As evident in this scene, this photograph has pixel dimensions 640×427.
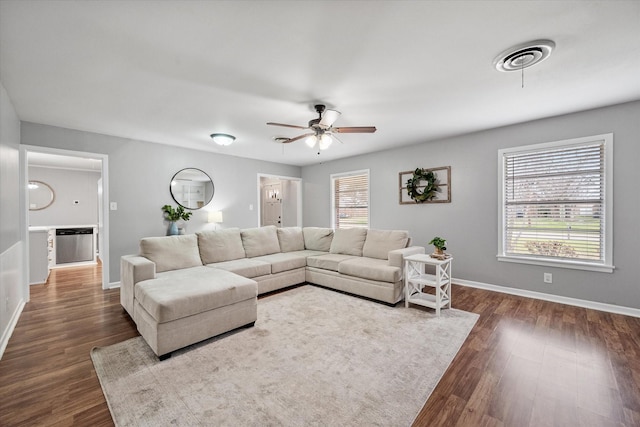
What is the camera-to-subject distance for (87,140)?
13.2 feet

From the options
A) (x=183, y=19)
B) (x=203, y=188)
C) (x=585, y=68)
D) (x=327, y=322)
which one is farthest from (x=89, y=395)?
(x=585, y=68)

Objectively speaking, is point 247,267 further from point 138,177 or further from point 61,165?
point 61,165

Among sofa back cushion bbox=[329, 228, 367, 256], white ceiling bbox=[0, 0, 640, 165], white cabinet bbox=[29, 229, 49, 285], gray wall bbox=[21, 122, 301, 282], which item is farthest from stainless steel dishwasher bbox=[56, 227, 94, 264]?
sofa back cushion bbox=[329, 228, 367, 256]

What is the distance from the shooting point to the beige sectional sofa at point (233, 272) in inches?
91.0

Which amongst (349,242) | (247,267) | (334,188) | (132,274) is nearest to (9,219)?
(132,274)

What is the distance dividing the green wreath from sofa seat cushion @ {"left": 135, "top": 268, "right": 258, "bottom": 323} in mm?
3336

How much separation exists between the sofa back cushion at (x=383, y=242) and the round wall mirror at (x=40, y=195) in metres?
7.54

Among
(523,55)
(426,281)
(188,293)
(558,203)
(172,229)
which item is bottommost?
(426,281)

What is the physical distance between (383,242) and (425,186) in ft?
4.82

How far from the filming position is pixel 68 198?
6.68 m

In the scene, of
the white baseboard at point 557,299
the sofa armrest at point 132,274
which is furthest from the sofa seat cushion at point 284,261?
the white baseboard at point 557,299

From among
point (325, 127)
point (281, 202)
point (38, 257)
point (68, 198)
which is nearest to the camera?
point (325, 127)

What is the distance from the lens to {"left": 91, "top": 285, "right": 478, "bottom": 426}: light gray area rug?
1595 millimetres

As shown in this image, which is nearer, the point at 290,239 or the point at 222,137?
the point at 222,137
